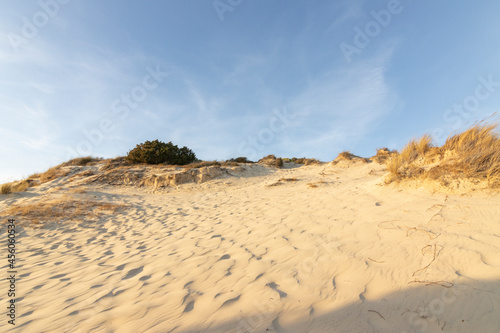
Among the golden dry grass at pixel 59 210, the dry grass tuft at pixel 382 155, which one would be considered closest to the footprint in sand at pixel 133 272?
the golden dry grass at pixel 59 210

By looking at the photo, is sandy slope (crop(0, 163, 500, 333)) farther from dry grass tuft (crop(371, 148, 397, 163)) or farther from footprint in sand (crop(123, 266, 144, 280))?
dry grass tuft (crop(371, 148, 397, 163))

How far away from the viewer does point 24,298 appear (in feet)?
8.73

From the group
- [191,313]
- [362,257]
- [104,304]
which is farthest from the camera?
[362,257]

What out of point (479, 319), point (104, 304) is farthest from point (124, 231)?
point (479, 319)

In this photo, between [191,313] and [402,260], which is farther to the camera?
[402,260]

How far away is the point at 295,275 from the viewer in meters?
2.59

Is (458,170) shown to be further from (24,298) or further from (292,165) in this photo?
(292,165)

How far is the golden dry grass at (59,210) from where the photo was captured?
21.5 ft

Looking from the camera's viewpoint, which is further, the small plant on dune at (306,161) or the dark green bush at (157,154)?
the small plant on dune at (306,161)

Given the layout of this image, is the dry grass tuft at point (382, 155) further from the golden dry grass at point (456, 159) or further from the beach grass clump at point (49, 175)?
the beach grass clump at point (49, 175)

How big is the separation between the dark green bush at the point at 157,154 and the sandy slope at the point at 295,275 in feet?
39.6

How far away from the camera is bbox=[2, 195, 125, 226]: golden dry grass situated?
6559 mm

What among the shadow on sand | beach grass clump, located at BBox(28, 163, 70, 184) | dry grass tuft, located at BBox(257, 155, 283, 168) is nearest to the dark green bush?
beach grass clump, located at BBox(28, 163, 70, 184)

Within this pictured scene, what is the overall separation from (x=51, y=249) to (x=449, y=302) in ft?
21.1
